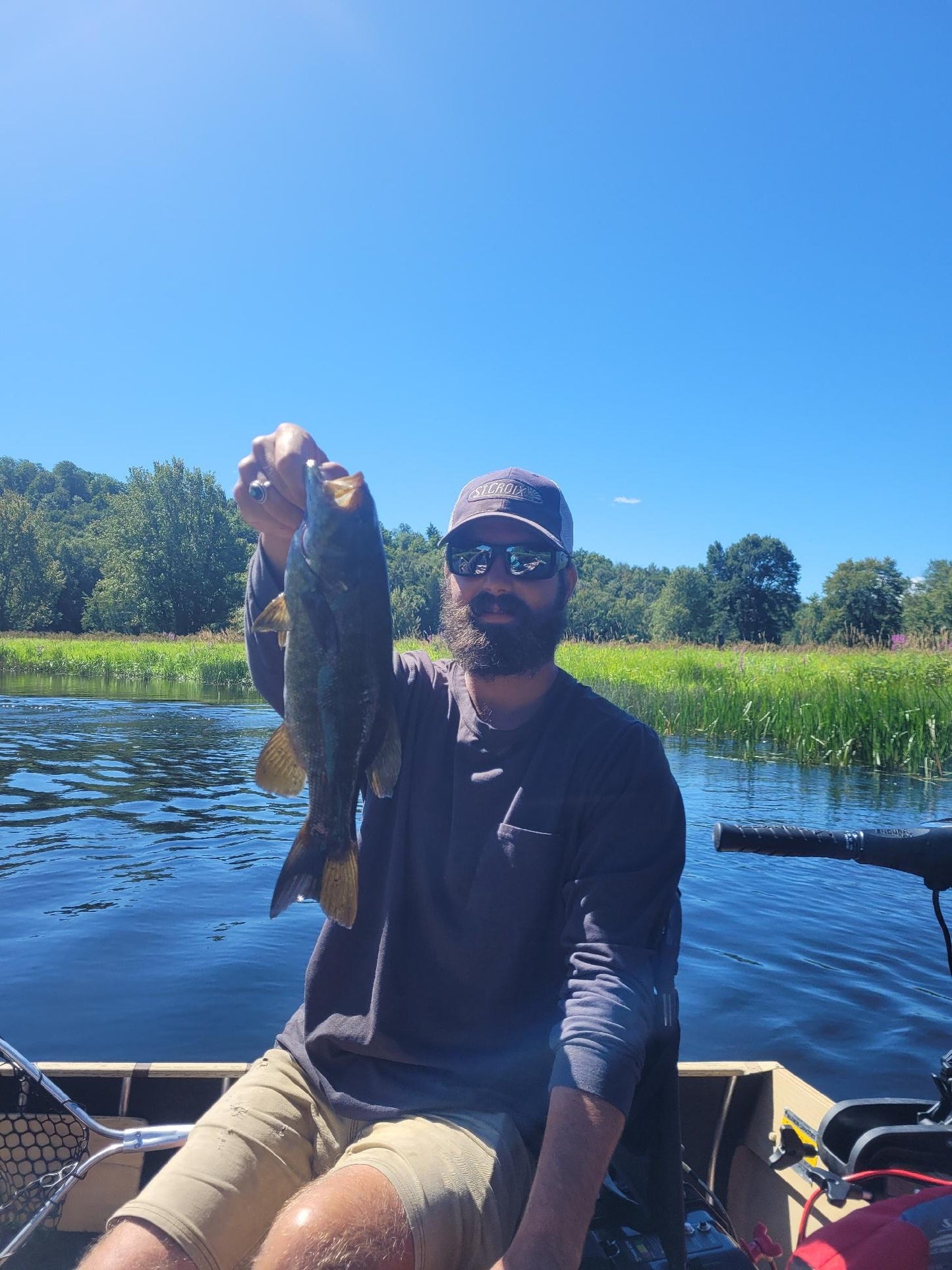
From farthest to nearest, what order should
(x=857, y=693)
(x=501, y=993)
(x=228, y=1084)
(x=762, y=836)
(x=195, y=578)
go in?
1. (x=195, y=578)
2. (x=857, y=693)
3. (x=228, y=1084)
4. (x=501, y=993)
5. (x=762, y=836)

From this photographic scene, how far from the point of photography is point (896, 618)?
79.6 m

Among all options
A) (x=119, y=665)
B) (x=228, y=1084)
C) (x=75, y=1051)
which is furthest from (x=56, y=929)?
(x=119, y=665)

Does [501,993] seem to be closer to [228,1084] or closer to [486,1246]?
[486,1246]

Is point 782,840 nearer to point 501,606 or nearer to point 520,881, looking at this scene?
point 520,881

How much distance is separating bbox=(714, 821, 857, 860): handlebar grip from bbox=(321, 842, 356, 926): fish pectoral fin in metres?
0.96

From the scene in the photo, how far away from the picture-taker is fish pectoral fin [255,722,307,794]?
2.29 meters

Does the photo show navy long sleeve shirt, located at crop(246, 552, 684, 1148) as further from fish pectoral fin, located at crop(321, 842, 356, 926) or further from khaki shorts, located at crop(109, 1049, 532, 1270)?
fish pectoral fin, located at crop(321, 842, 356, 926)

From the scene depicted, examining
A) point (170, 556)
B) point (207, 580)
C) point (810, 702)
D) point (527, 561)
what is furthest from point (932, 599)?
point (527, 561)

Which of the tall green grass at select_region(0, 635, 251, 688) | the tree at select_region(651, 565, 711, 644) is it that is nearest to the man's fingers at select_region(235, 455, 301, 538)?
the tall green grass at select_region(0, 635, 251, 688)

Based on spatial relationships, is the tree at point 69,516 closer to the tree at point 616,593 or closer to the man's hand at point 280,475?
the tree at point 616,593

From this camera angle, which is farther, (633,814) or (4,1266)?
(4,1266)

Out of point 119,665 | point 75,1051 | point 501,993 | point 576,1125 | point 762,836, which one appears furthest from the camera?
point 119,665

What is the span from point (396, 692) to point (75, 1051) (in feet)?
11.8

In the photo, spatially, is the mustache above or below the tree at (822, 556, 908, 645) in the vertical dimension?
below
